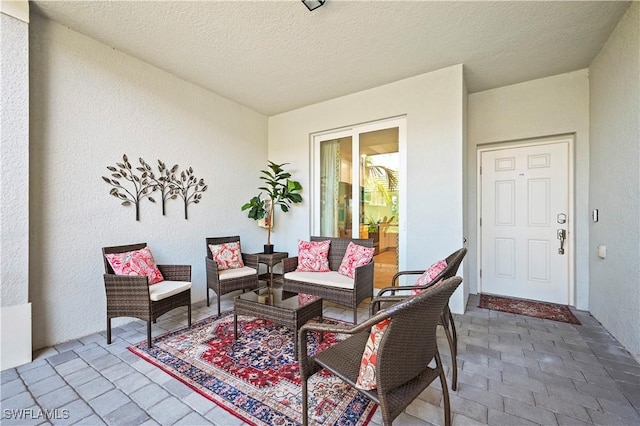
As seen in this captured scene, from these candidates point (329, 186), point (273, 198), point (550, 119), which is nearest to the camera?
point (550, 119)

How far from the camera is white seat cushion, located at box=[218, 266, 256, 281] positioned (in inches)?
126

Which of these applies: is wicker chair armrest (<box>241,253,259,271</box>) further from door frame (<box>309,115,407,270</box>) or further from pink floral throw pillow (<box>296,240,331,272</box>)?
door frame (<box>309,115,407,270</box>)

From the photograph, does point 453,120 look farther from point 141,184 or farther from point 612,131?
point 141,184

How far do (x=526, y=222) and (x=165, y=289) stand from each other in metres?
4.60

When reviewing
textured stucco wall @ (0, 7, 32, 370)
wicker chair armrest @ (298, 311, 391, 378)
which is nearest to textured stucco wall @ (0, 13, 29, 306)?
textured stucco wall @ (0, 7, 32, 370)

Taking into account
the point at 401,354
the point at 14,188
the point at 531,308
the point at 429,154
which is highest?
the point at 429,154

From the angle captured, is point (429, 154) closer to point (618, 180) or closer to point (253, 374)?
point (618, 180)

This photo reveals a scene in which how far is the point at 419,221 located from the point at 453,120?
4.18 feet

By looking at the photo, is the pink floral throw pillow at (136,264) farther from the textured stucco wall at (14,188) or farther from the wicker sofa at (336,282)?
the wicker sofa at (336,282)

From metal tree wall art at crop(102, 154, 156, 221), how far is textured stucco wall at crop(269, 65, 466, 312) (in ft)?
9.43

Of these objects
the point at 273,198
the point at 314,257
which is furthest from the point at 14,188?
the point at 314,257

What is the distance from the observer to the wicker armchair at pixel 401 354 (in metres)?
1.08

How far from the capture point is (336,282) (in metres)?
2.95

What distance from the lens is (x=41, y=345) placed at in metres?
2.38
